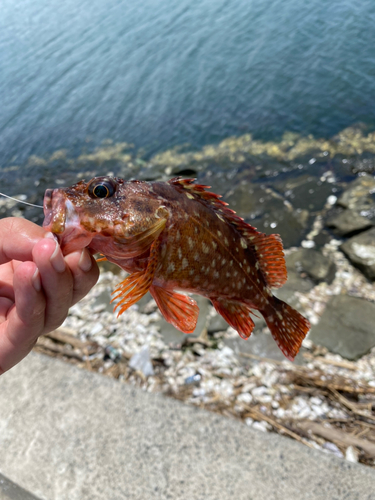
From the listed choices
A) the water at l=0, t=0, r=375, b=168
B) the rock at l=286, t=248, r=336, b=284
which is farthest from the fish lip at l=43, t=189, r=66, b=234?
the water at l=0, t=0, r=375, b=168

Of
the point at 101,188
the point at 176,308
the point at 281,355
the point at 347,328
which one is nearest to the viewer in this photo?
the point at 101,188

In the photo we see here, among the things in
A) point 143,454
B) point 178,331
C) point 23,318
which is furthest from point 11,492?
point 178,331

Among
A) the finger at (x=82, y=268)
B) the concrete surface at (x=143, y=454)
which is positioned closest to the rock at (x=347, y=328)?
the concrete surface at (x=143, y=454)

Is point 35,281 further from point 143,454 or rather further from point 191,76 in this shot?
point 191,76

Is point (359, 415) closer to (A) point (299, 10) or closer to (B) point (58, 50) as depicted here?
(A) point (299, 10)

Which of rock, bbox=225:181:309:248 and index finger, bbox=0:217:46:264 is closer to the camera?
index finger, bbox=0:217:46:264

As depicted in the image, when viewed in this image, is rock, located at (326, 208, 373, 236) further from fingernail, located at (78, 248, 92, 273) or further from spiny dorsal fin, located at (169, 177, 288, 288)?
fingernail, located at (78, 248, 92, 273)
